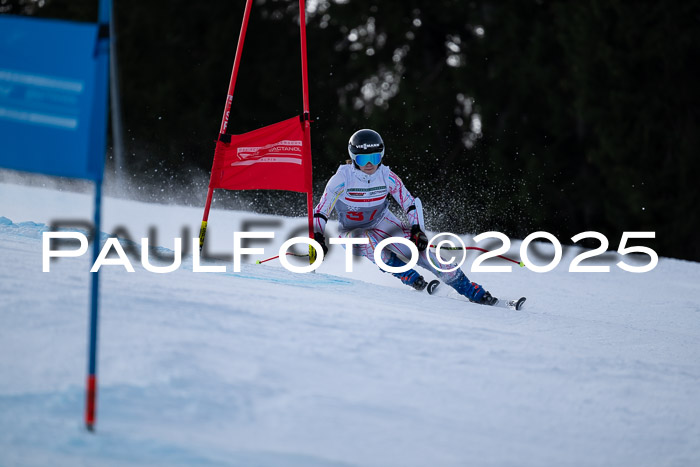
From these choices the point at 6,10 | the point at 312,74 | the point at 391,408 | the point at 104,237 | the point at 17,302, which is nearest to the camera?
the point at 391,408

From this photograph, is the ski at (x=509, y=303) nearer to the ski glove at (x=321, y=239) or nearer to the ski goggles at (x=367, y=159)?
the ski glove at (x=321, y=239)

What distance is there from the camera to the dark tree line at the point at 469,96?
616 inches

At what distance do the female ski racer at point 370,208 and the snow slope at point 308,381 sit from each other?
1.35 metres

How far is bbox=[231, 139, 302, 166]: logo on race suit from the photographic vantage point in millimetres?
6984

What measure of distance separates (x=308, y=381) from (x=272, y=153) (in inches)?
143

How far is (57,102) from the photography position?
306 centimetres

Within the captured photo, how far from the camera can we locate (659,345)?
5.50m

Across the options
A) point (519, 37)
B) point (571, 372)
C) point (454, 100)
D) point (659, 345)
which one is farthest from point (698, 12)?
point (571, 372)

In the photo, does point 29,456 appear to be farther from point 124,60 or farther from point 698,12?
point 124,60

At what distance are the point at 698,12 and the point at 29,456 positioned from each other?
600 inches

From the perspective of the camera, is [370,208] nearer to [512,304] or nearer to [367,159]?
[367,159]

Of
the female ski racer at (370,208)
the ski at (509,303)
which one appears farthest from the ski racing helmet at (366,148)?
the ski at (509,303)

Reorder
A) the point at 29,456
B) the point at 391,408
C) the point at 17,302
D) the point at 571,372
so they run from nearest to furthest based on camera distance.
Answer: the point at 29,456
the point at 391,408
the point at 17,302
the point at 571,372

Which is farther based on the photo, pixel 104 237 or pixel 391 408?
pixel 104 237
